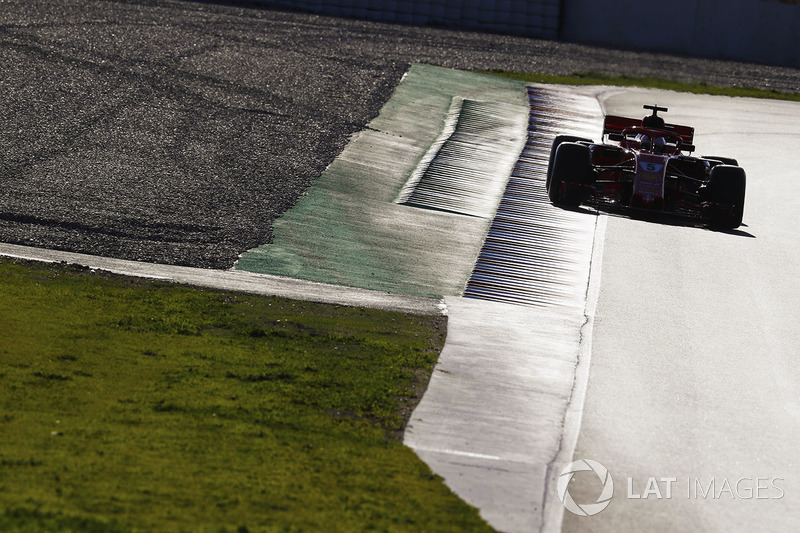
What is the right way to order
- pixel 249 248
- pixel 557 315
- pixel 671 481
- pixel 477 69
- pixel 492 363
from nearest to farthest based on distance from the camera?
pixel 671 481
pixel 492 363
pixel 557 315
pixel 249 248
pixel 477 69

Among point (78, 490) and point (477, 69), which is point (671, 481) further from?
point (477, 69)

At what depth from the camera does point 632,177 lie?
18.4 m

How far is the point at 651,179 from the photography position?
17.6 m

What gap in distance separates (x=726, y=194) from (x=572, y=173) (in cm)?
261

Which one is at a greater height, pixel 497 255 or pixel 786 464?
pixel 786 464

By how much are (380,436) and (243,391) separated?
5.80 feet

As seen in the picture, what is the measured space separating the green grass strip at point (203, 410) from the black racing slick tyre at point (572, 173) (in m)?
4.51

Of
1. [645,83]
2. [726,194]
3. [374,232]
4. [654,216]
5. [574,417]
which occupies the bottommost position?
[645,83]

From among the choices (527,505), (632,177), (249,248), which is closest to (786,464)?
(527,505)

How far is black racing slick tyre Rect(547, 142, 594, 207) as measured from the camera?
18047 mm

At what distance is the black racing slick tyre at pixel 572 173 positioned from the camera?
1805 centimetres

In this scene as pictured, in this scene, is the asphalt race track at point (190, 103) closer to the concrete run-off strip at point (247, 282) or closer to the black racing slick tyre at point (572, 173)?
the concrete run-off strip at point (247, 282)

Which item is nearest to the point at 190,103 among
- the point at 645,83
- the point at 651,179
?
the point at 651,179

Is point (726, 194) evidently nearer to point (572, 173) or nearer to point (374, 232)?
point (572, 173)
